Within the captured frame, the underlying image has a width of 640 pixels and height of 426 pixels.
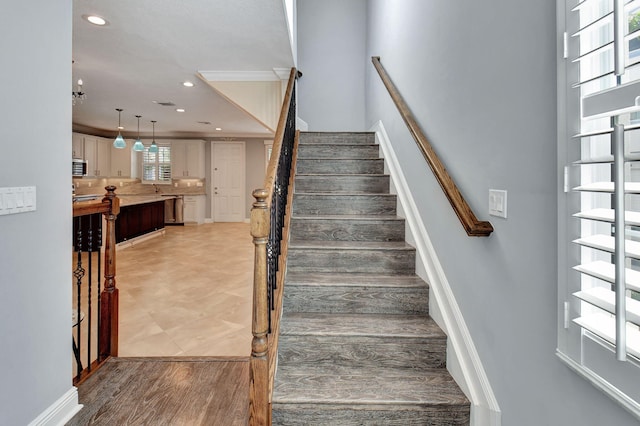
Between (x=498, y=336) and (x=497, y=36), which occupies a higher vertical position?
(x=497, y=36)

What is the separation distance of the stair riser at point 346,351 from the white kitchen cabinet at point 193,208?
30.5ft

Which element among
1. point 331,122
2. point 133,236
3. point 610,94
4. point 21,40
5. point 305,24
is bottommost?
point 133,236

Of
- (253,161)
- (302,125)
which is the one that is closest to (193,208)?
(253,161)

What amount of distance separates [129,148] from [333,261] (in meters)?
9.80

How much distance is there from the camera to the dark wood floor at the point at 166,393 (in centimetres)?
180

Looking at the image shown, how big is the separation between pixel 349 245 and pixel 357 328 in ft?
2.51

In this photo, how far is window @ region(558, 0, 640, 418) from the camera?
2.76ft

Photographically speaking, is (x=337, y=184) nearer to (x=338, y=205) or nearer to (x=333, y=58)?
(x=338, y=205)

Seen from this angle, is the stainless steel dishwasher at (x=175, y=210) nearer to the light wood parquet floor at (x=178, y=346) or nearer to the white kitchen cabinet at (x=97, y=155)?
the white kitchen cabinet at (x=97, y=155)

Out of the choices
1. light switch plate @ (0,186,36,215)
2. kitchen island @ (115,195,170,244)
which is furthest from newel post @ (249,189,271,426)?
kitchen island @ (115,195,170,244)

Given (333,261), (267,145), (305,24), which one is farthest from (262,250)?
(267,145)

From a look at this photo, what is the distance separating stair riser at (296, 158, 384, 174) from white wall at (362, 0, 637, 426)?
1349 mm

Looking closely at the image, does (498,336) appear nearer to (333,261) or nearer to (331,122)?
(333,261)

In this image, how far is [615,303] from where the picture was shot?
2.86ft
